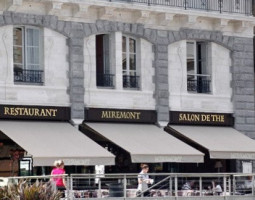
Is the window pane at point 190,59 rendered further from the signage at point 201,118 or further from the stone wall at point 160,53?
the signage at point 201,118

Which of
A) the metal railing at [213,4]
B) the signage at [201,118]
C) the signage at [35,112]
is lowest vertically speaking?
the signage at [201,118]

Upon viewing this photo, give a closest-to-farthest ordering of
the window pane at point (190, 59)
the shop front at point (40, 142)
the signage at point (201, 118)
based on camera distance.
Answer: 1. the shop front at point (40, 142)
2. the signage at point (201, 118)
3. the window pane at point (190, 59)

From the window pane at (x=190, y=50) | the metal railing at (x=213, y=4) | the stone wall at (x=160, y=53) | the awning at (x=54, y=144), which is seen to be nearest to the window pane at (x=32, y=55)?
the stone wall at (x=160, y=53)

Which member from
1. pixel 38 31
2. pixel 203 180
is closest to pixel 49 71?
pixel 38 31

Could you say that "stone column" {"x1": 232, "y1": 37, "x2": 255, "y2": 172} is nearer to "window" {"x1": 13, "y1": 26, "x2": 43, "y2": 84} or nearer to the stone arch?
the stone arch

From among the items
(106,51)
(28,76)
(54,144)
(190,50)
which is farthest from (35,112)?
(190,50)

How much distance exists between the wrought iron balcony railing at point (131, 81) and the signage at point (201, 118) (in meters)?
1.87

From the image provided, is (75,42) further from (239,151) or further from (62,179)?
(62,179)

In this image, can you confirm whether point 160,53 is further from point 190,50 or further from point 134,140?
point 134,140

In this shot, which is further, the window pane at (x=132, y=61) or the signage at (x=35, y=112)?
the window pane at (x=132, y=61)

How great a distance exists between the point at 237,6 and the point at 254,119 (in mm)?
4754

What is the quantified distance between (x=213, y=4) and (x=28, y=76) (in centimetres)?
943

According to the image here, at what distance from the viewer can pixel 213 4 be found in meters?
48.6

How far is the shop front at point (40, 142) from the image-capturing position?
1599 inches
